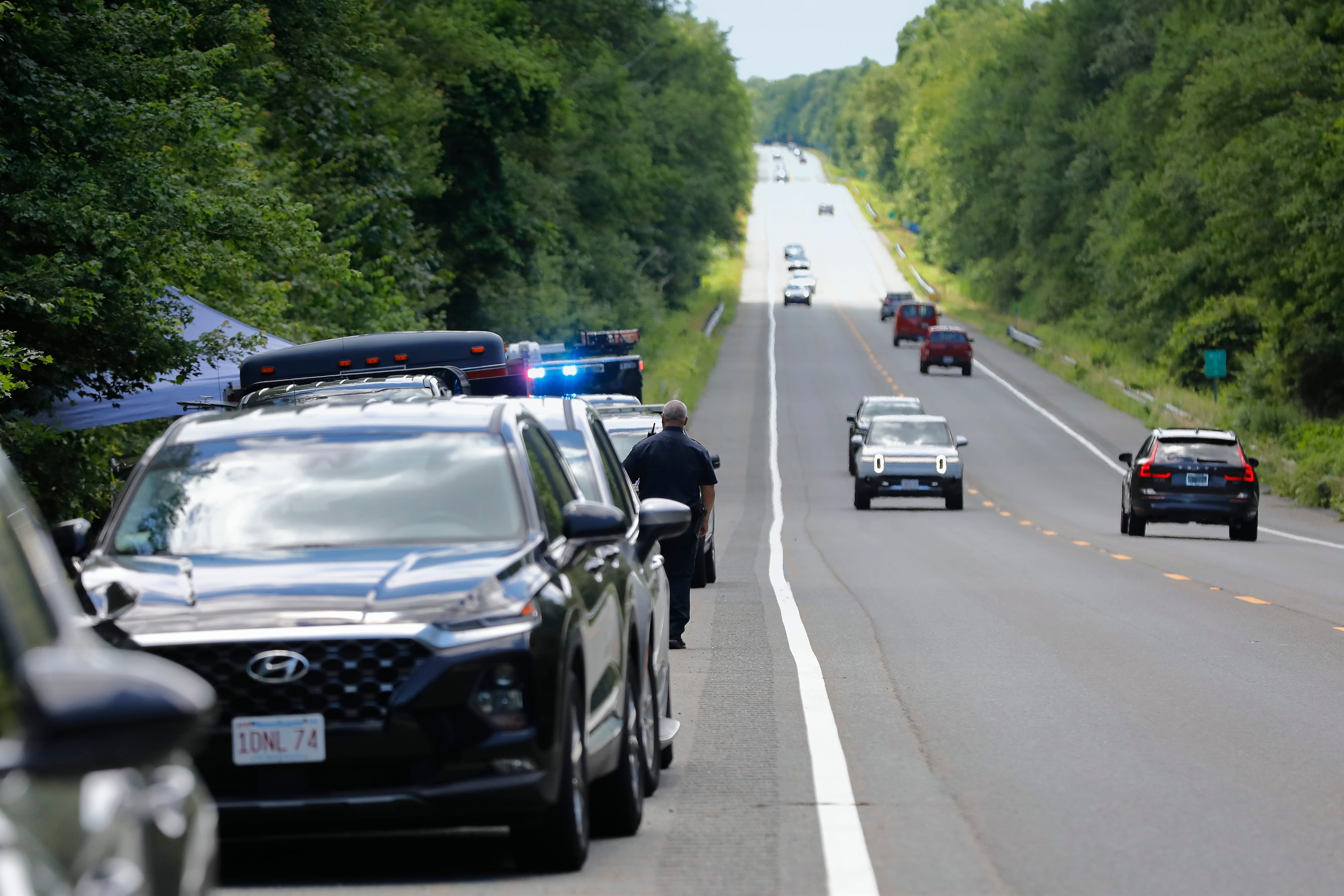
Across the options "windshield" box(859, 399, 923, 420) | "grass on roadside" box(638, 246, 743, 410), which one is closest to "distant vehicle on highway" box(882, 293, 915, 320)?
"grass on roadside" box(638, 246, 743, 410)

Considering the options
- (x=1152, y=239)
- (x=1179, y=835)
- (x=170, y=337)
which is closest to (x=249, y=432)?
(x=1179, y=835)

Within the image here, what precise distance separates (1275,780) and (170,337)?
12.8 m

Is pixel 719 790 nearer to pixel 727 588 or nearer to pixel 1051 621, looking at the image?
pixel 1051 621

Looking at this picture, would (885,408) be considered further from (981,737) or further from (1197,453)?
(981,737)

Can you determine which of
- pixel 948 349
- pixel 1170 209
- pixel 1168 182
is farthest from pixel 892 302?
pixel 1168 182

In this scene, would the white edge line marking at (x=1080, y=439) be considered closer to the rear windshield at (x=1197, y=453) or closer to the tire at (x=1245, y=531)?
the tire at (x=1245, y=531)

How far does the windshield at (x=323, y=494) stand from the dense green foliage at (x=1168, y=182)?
121 feet

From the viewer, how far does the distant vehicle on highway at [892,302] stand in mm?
101625

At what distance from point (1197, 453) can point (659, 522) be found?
21321mm

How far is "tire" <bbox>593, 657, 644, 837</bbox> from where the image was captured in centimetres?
730

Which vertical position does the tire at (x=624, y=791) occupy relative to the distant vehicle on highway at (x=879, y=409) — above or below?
above

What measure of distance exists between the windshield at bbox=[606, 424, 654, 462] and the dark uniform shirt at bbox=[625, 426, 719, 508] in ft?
21.4

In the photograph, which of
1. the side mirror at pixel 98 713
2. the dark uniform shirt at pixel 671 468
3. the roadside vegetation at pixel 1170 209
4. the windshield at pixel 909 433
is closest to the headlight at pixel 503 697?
the side mirror at pixel 98 713

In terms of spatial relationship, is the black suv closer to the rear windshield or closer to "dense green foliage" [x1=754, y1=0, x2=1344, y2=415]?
the rear windshield
